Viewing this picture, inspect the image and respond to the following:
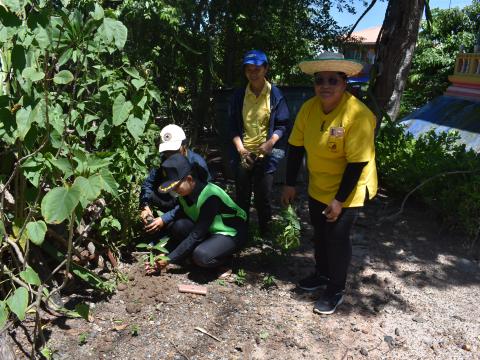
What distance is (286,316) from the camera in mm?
3092

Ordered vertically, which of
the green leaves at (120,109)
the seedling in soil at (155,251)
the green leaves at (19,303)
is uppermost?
the green leaves at (120,109)

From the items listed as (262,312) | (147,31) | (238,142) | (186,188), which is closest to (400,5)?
(238,142)

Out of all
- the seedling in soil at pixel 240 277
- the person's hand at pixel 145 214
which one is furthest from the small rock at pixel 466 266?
the person's hand at pixel 145 214

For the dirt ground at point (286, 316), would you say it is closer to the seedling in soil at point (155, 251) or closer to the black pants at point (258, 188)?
the seedling in soil at point (155, 251)

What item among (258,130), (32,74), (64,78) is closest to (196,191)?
(258,130)

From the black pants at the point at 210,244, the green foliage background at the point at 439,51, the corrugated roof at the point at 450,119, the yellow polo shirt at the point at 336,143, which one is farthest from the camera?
the green foliage background at the point at 439,51

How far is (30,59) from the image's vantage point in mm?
2039

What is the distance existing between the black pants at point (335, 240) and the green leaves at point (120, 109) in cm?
129

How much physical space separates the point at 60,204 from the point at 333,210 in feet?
5.21

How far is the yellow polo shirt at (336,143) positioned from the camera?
268 cm

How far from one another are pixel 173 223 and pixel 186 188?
0.46 m

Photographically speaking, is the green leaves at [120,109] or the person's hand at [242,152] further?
the person's hand at [242,152]

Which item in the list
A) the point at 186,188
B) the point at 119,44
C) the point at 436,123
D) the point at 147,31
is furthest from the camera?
the point at 436,123

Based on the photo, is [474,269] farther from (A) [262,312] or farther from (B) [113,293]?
(B) [113,293]
